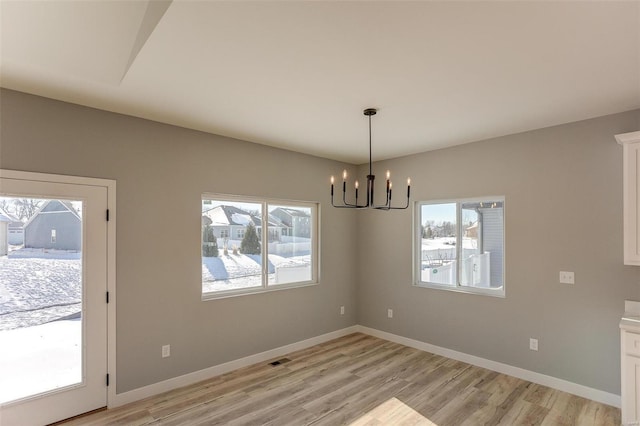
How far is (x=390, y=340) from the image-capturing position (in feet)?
16.1

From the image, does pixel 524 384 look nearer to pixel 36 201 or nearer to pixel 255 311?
pixel 255 311

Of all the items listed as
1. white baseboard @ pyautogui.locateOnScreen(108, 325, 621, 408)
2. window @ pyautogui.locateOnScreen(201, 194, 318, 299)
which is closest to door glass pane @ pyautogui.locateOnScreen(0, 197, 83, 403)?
white baseboard @ pyautogui.locateOnScreen(108, 325, 621, 408)

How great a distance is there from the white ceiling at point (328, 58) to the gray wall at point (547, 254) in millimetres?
442

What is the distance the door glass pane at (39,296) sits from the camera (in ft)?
8.52

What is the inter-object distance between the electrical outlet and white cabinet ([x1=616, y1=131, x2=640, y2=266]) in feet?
1.89

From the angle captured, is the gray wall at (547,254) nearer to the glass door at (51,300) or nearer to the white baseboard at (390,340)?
the white baseboard at (390,340)

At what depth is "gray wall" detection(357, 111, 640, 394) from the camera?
3.14 metres

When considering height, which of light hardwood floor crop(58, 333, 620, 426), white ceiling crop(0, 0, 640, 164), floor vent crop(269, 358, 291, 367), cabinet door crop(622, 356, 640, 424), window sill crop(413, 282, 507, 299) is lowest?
floor vent crop(269, 358, 291, 367)

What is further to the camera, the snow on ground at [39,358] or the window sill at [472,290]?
the window sill at [472,290]

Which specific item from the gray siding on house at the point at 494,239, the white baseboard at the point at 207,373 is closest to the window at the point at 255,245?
the white baseboard at the point at 207,373

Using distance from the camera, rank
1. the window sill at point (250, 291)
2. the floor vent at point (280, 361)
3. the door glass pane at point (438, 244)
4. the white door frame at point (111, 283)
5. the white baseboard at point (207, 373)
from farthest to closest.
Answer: the door glass pane at point (438, 244), the floor vent at point (280, 361), the window sill at point (250, 291), the white baseboard at point (207, 373), the white door frame at point (111, 283)

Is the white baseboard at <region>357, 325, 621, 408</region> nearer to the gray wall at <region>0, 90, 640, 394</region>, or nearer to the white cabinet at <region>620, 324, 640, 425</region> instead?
the gray wall at <region>0, 90, 640, 394</region>

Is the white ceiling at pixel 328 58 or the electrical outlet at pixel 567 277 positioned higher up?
the white ceiling at pixel 328 58

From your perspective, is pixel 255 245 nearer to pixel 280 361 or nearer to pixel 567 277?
pixel 280 361
